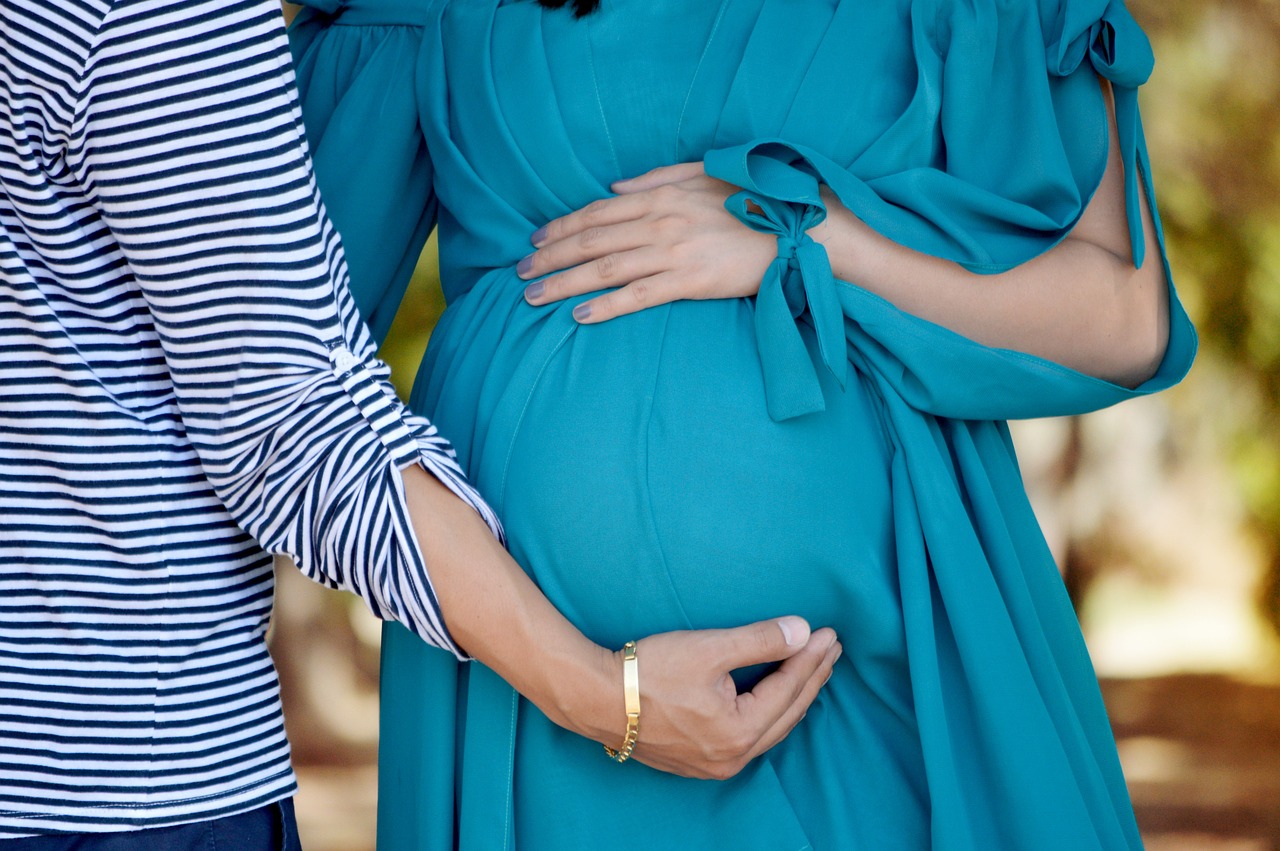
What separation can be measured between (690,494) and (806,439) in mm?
92

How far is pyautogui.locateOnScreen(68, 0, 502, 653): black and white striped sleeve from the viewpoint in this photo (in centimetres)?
63

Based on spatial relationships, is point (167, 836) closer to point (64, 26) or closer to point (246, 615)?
point (246, 615)

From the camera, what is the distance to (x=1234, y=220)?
2367mm

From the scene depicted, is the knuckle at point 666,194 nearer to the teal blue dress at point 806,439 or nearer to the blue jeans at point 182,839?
the teal blue dress at point 806,439

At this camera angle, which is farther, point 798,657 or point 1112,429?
point 1112,429

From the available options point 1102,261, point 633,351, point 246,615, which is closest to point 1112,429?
point 1102,261

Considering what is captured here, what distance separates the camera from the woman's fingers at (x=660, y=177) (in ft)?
3.01

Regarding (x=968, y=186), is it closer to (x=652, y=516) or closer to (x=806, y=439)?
(x=806, y=439)

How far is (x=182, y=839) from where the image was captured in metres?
0.69

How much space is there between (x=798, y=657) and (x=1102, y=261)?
0.38 metres

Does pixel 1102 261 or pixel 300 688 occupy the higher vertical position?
pixel 1102 261

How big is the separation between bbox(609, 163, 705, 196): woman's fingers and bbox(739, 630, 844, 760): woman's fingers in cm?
36

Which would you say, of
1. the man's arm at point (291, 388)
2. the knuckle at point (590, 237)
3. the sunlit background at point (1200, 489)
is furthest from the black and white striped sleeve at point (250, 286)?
the sunlit background at point (1200, 489)

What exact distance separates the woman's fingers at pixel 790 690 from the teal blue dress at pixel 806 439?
34mm
